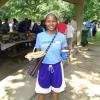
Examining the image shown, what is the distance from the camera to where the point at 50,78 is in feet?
16.5

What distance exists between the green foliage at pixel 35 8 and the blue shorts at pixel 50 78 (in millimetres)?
25250

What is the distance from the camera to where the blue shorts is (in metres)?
4.93

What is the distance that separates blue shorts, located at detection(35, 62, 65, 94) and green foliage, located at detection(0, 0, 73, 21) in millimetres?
25250

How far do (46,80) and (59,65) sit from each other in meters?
0.30

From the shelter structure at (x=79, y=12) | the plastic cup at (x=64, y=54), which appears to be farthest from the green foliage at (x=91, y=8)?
the plastic cup at (x=64, y=54)

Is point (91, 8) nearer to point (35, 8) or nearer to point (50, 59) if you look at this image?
point (35, 8)

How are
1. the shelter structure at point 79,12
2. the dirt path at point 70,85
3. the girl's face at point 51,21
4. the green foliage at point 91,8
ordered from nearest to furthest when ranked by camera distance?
1. the girl's face at point 51,21
2. the dirt path at point 70,85
3. the shelter structure at point 79,12
4. the green foliage at point 91,8

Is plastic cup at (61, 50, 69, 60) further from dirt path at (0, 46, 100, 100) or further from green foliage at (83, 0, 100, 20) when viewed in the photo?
green foliage at (83, 0, 100, 20)

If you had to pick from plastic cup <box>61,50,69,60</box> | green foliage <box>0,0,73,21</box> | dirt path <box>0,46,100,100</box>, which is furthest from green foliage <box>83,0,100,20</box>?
plastic cup <box>61,50,69,60</box>

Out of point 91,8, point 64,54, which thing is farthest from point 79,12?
point 91,8

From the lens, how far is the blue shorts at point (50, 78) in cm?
493

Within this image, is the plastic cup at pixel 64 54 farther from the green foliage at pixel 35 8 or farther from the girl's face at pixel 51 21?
the green foliage at pixel 35 8

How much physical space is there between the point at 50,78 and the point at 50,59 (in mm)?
312

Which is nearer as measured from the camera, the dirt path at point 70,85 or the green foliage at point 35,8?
the dirt path at point 70,85
